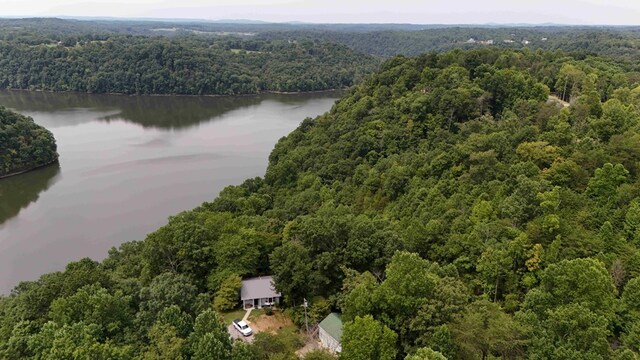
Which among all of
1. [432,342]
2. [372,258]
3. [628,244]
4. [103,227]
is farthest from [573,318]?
[103,227]

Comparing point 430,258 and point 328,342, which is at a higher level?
point 430,258

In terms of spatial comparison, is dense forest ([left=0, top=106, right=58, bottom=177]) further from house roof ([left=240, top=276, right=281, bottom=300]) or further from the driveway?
the driveway

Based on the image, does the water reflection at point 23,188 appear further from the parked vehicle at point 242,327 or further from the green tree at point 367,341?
the green tree at point 367,341

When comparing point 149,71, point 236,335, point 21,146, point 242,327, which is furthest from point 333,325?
point 149,71

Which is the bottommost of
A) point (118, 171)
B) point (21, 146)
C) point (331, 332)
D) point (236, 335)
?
point (118, 171)

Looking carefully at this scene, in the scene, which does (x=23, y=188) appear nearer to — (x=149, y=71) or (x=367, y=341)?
(x=367, y=341)

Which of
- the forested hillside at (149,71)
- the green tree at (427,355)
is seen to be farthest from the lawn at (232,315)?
the forested hillside at (149,71)

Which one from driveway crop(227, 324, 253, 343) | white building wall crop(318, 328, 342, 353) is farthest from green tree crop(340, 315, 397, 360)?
driveway crop(227, 324, 253, 343)
